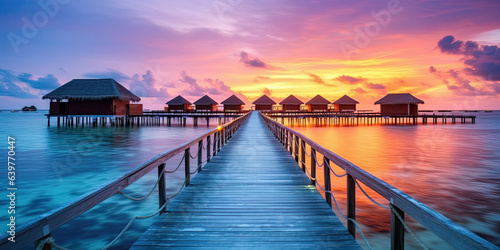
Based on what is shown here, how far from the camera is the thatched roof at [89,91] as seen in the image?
35156 millimetres

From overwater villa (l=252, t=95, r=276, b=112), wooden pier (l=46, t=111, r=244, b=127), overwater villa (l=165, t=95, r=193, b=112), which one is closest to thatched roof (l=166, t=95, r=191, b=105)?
overwater villa (l=165, t=95, r=193, b=112)

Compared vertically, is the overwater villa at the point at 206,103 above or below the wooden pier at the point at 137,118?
above

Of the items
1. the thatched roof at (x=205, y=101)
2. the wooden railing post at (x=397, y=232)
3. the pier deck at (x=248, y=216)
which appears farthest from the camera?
the thatched roof at (x=205, y=101)

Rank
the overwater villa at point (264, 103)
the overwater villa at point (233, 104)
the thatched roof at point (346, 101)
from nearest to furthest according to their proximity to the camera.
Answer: the overwater villa at point (233, 104), the thatched roof at point (346, 101), the overwater villa at point (264, 103)

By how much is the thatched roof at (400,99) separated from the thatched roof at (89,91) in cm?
4107

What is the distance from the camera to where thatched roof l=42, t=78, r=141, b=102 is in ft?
115

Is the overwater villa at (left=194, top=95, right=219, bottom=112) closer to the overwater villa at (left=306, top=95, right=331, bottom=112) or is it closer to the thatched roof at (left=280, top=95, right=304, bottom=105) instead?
the thatched roof at (left=280, top=95, right=304, bottom=105)

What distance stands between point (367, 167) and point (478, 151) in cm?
1073

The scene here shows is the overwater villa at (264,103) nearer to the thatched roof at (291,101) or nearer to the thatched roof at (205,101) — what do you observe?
the thatched roof at (291,101)

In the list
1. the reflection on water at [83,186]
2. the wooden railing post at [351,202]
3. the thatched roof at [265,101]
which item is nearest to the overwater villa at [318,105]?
the thatched roof at [265,101]

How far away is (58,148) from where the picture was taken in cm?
1973

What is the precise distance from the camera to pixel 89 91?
3581 cm

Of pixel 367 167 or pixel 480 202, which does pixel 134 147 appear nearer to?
pixel 367 167

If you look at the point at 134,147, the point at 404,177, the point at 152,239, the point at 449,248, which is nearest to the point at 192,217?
the point at 152,239
